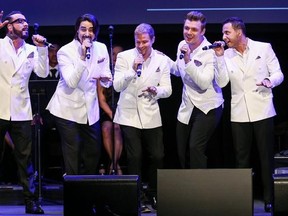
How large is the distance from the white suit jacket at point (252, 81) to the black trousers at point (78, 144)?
1221 mm

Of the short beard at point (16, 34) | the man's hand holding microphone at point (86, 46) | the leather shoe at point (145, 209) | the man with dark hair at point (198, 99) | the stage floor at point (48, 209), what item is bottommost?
the stage floor at point (48, 209)

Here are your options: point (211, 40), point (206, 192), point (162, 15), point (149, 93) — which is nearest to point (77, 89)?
point (149, 93)

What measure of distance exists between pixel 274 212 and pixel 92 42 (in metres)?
2.33

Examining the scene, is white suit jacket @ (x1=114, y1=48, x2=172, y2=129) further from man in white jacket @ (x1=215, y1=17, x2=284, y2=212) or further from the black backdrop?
the black backdrop

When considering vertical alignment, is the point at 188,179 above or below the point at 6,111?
below

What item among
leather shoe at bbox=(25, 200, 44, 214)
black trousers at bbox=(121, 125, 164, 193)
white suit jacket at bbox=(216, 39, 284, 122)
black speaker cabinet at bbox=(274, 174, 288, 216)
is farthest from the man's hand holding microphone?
black speaker cabinet at bbox=(274, 174, 288, 216)

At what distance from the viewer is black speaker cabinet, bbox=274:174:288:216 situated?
4.75 metres

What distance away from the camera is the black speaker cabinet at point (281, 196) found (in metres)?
4.75

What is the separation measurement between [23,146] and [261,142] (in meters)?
2.07

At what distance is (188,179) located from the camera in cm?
496

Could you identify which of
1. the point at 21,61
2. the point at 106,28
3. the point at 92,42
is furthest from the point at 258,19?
the point at 21,61

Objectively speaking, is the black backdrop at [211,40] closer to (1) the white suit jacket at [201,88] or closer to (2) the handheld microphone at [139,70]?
(1) the white suit jacket at [201,88]

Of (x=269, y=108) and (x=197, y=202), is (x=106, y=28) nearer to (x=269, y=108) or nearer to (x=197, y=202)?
(x=269, y=108)

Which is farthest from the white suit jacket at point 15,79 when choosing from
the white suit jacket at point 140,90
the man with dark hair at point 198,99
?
the man with dark hair at point 198,99
